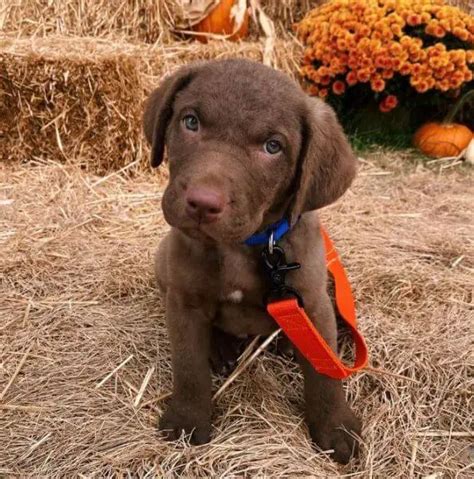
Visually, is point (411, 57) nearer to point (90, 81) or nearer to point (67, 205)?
point (90, 81)

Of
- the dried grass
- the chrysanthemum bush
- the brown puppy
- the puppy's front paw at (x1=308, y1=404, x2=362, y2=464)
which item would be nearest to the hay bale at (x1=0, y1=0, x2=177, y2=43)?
the chrysanthemum bush

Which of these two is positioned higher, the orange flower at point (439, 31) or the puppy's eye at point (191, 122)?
the puppy's eye at point (191, 122)

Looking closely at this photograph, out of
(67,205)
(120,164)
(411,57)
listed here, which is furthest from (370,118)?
(67,205)

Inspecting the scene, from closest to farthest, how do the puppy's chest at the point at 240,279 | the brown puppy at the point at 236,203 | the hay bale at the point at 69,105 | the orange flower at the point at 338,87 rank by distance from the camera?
the brown puppy at the point at 236,203, the puppy's chest at the point at 240,279, the hay bale at the point at 69,105, the orange flower at the point at 338,87

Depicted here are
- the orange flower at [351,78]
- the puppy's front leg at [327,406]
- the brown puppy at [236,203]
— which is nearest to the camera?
the brown puppy at [236,203]

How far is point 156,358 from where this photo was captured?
10.3 feet

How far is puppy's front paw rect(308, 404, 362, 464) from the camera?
261 cm

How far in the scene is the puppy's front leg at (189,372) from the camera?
2.59 metres

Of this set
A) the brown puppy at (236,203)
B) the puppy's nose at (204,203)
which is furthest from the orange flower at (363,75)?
the puppy's nose at (204,203)

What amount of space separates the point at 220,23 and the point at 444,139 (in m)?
2.69

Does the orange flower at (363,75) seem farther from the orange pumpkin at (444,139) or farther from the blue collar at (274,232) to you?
the blue collar at (274,232)

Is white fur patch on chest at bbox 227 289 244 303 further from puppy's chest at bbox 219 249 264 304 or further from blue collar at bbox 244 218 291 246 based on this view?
blue collar at bbox 244 218 291 246

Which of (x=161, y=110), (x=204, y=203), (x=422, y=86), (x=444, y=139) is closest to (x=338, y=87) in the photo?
(x=422, y=86)

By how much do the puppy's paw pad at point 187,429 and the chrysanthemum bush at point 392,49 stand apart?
4.66m
